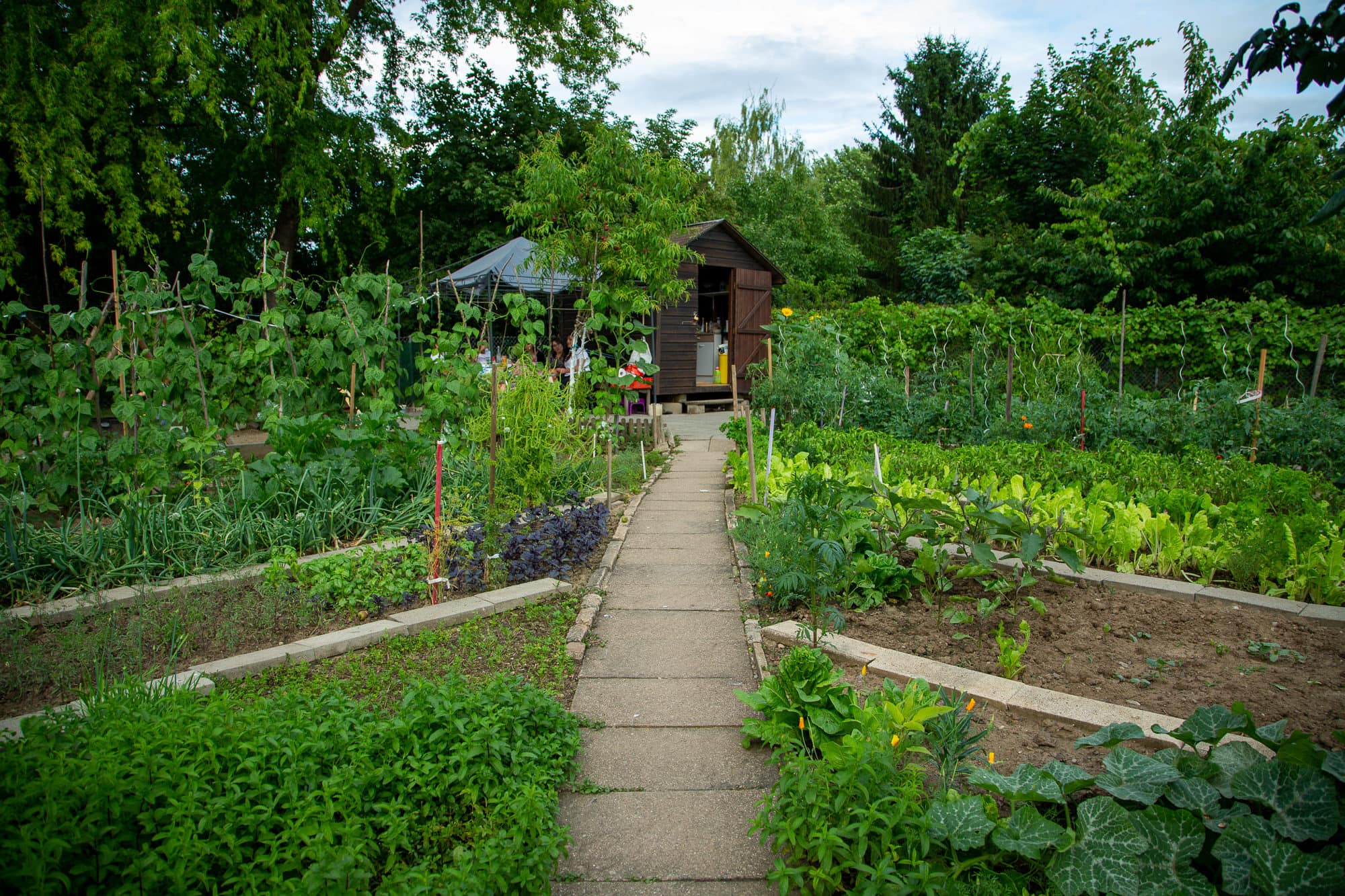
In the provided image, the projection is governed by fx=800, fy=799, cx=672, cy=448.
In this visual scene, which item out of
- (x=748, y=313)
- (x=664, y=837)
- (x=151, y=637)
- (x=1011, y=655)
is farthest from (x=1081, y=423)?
(x=748, y=313)

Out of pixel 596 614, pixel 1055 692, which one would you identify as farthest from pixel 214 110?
pixel 1055 692

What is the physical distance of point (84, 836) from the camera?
5.20 ft

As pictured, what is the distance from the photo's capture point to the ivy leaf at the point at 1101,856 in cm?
166

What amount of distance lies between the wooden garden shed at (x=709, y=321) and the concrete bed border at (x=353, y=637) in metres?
9.13

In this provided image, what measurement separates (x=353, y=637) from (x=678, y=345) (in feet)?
37.0

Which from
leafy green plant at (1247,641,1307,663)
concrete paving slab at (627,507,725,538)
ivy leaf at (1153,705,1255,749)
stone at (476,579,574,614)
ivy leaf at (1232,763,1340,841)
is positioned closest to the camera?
ivy leaf at (1232,763,1340,841)

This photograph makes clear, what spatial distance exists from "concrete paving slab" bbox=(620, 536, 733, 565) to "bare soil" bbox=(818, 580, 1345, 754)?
1281 millimetres

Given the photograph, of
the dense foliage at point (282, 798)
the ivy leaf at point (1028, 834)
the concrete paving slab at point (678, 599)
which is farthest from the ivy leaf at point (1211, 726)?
the concrete paving slab at point (678, 599)

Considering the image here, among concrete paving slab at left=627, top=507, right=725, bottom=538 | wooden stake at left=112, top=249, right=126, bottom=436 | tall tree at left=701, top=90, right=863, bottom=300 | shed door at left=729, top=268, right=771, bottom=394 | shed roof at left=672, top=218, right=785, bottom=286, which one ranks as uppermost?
tall tree at left=701, top=90, right=863, bottom=300

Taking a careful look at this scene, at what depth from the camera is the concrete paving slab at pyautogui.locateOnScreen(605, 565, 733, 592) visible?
438 centimetres

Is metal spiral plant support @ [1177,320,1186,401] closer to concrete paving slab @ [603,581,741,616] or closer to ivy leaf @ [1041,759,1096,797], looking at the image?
concrete paving slab @ [603,581,741,616]

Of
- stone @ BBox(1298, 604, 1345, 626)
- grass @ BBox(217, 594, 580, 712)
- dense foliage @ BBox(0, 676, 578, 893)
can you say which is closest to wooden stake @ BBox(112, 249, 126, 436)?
grass @ BBox(217, 594, 580, 712)

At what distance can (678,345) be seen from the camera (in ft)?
46.7

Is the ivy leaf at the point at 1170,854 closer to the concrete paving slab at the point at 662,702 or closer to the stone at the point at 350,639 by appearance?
the concrete paving slab at the point at 662,702
